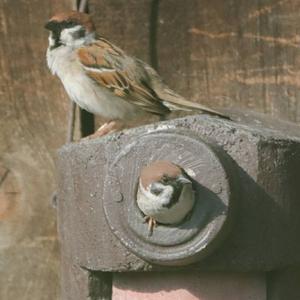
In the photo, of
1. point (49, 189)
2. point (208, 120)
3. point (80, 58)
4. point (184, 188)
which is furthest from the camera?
point (80, 58)

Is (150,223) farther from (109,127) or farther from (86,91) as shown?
(86,91)

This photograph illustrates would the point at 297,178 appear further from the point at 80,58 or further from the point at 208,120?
the point at 80,58

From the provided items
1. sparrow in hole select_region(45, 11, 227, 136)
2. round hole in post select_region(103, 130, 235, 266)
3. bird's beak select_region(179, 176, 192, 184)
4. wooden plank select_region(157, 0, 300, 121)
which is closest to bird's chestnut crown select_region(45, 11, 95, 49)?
sparrow in hole select_region(45, 11, 227, 136)

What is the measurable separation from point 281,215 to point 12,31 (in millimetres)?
966

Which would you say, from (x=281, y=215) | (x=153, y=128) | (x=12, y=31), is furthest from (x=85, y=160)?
(x=12, y=31)

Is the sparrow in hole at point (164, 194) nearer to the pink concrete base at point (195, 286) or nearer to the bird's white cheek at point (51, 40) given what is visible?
the pink concrete base at point (195, 286)

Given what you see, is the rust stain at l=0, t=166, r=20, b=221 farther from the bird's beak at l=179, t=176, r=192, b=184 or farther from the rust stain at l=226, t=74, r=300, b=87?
the bird's beak at l=179, t=176, r=192, b=184

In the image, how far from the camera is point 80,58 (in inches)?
140

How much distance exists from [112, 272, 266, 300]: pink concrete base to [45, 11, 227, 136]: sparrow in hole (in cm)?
44

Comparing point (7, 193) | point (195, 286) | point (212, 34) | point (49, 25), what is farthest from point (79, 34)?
point (195, 286)

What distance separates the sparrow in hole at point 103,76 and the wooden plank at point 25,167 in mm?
75

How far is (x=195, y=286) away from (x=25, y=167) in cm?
74

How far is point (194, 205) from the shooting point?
7.66ft

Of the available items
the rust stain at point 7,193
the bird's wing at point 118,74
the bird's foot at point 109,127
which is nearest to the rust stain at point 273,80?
the bird's wing at point 118,74
